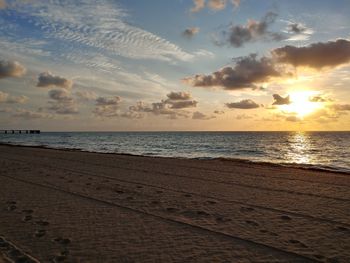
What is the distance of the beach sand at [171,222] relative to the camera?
636 centimetres

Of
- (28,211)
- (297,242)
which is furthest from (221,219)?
(28,211)

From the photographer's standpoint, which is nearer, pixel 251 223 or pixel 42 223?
pixel 42 223

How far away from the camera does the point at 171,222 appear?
27.8 ft

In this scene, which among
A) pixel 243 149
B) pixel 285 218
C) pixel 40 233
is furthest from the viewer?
pixel 243 149

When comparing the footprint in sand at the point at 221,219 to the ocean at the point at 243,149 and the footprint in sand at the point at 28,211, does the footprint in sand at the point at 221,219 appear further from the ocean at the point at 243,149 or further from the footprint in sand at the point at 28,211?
the ocean at the point at 243,149

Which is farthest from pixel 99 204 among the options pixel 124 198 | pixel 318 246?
pixel 318 246

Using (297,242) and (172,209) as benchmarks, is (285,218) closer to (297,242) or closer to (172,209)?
(297,242)

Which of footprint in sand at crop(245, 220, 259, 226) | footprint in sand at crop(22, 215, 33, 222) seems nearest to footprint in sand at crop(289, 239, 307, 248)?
footprint in sand at crop(245, 220, 259, 226)

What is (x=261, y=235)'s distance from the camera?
752cm

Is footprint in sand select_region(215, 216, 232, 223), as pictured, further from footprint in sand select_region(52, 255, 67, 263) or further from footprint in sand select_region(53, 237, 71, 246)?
footprint in sand select_region(52, 255, 67, 263)

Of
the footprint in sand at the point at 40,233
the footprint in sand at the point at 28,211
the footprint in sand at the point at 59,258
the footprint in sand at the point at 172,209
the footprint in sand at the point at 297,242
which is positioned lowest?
the footprint in sand at the point at 59,258

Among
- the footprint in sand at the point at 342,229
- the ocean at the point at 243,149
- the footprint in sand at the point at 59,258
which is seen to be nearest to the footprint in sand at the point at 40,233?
the footprint in sand at the point at 59,258

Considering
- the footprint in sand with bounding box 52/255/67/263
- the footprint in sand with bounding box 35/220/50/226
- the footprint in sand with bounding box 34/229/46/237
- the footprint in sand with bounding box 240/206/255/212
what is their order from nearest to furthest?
the footprint in sand with bounding box 52/255/67/263, the footprint in sand with bounding box 34/229/46/237, the footprint in sand with bounding box 35/220/50/226, the footprint in sand with bounding box 240/206/255/212

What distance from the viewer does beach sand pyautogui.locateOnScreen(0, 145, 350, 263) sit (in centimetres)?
636
